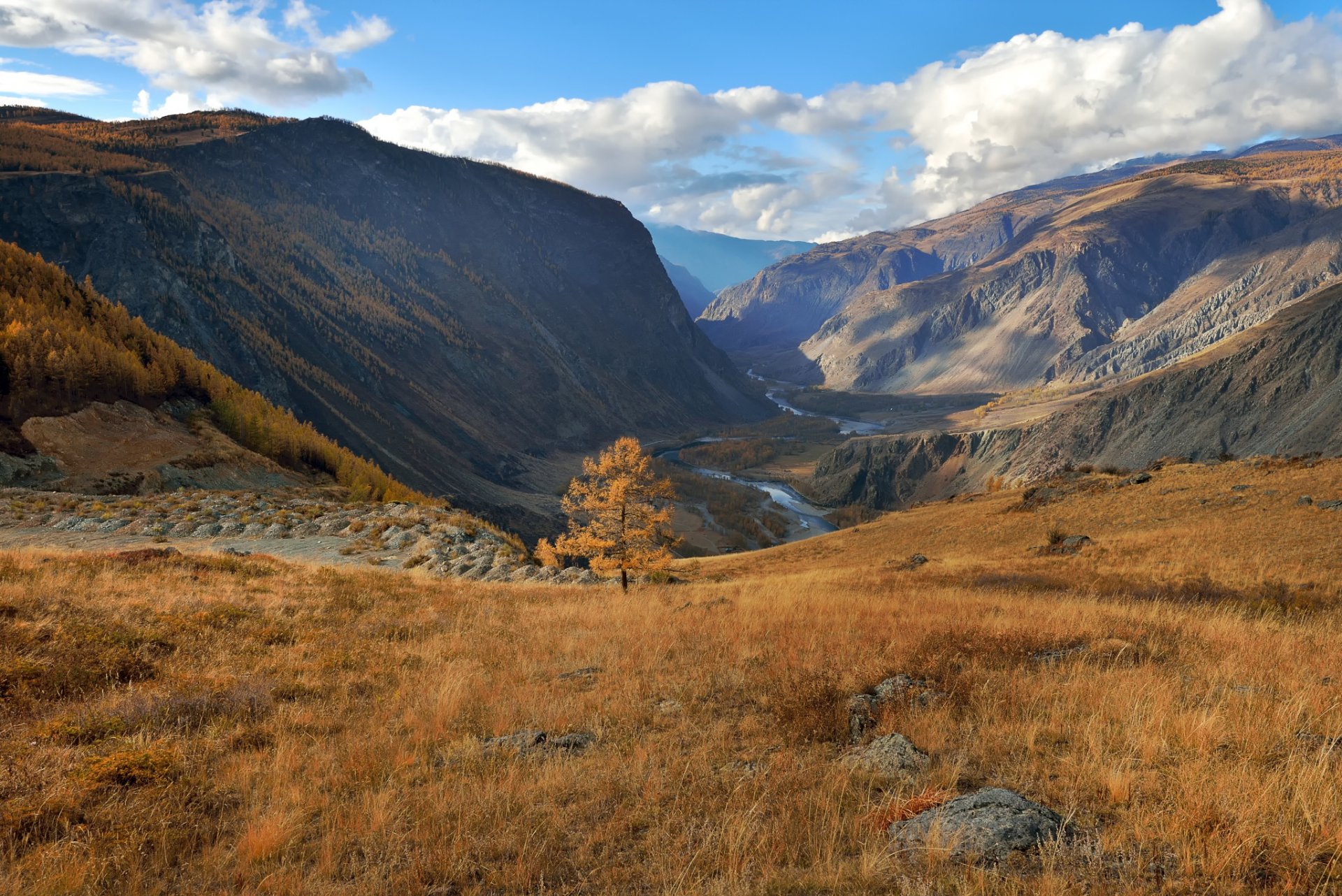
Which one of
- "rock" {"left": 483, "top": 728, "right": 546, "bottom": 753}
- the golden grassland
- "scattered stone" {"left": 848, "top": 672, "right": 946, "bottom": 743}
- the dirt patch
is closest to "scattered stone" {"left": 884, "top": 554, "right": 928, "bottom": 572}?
the golden grassland

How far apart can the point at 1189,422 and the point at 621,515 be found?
76644 mm

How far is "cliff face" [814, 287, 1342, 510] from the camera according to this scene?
58156 millimetres

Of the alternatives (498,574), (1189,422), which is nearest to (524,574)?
(498,574)

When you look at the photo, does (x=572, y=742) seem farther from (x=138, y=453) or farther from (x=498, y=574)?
(x=138, y=453)

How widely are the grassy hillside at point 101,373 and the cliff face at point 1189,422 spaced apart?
53.9m

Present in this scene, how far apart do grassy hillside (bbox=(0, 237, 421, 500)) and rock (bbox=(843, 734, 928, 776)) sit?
34.9 metres

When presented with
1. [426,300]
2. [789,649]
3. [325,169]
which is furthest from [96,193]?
Result: [789,649]

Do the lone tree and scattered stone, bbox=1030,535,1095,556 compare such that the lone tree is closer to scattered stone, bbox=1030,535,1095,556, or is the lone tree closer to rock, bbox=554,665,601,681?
rock, bbox=554,665,601,681

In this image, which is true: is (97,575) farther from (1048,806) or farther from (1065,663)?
(1065,663)

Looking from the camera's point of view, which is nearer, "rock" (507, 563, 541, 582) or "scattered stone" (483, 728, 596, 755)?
"scattered stone" (483, 728, 596, 755)

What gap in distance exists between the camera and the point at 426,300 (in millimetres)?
134625

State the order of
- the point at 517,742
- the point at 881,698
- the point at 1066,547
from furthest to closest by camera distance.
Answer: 1. the point at 1066,547
2. the point at 881,698
3. the point at 517,742

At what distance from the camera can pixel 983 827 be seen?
157 inches

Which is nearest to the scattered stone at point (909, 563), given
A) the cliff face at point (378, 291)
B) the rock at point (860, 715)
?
the rock at point (860, 715)
